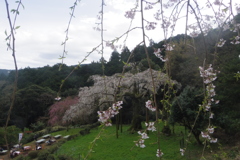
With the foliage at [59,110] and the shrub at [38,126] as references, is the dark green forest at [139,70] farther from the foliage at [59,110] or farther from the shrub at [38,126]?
the foliage at [59,110]

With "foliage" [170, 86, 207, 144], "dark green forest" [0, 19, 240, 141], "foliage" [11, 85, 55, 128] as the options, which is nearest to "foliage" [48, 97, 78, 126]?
"dark green forest" [0, 19, 240, 141]

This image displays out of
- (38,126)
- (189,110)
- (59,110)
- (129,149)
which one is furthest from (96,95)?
(38,126)

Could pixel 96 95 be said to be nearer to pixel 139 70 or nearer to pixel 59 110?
pixel 139 70

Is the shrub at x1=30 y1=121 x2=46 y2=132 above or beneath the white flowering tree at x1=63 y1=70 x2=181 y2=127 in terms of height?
beneath

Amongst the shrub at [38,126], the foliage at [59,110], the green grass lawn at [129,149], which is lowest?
the shrub at [38,126]

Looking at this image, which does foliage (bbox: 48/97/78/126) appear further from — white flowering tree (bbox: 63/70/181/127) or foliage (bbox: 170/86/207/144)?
foliage (bbox: 170/86/207/144)

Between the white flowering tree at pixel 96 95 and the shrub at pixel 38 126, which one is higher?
the white flowering tree at pixel 96 95

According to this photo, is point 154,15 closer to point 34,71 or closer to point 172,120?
point 172,120

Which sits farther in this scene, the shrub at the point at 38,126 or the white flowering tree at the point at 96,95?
the shrub at the point at 38,126

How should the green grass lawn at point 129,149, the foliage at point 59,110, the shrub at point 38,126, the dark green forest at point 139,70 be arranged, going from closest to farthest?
the green grass lawn at point 129,149 → the dark green forest at point 139,70 → the foliage at point 59,110 → the shrub at point 38,126

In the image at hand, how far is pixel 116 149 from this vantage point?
6.46 metres

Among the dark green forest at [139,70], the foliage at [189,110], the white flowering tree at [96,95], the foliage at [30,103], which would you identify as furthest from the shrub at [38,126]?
the foliage at [189,110]

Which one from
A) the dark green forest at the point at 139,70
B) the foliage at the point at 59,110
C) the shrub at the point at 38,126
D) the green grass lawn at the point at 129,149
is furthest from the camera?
the shrub at the point at 38,126

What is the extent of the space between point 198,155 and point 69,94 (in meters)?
9.25
